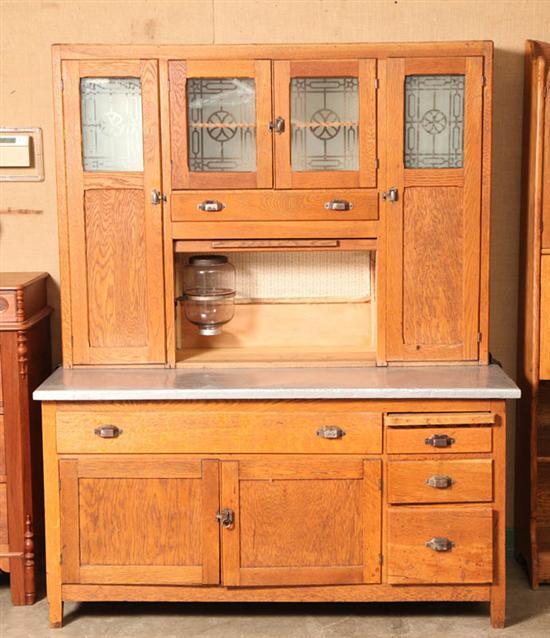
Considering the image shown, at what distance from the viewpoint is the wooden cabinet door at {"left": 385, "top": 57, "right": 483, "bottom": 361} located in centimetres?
356

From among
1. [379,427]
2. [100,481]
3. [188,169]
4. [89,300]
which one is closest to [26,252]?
[89,300]

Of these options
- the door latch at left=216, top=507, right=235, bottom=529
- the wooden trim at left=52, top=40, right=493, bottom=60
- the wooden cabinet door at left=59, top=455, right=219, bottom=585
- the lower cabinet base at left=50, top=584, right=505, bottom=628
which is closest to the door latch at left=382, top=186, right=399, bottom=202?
the wooden trim at left=52, top=40, right=493, bottom=60

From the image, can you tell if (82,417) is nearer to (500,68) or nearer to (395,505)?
(395,505)

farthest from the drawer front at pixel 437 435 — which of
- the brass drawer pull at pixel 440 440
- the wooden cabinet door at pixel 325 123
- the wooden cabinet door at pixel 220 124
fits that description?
A: the wooden cabinet door at pixel 220 124

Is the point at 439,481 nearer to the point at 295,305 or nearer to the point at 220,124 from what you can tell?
the point at 295,305

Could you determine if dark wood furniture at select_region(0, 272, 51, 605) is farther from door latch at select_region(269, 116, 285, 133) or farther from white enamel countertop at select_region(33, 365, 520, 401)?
door latch at select_region(269, 116, 285, 133)

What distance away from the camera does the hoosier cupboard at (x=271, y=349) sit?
338 centimetres

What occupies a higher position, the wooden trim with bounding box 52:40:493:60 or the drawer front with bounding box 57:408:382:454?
the wooden trim with bounding box 52:40:493:60

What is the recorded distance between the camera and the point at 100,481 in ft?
11.2

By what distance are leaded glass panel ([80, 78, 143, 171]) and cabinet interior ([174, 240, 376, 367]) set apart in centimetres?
61

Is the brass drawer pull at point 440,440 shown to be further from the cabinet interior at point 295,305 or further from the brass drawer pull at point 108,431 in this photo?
the brass drawer pull at point 108,431

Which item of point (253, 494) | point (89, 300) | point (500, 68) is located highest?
point (500, 68)

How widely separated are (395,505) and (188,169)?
1.40 m

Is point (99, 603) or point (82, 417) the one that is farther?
point (99, 603)
